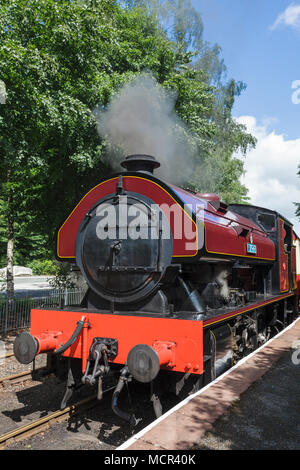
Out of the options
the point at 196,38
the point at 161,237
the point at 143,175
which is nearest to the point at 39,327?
the point at 161,237

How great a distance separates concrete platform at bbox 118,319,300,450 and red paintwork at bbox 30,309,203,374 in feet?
1.38

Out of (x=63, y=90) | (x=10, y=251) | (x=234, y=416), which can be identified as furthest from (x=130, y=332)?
(x=10, y=251)

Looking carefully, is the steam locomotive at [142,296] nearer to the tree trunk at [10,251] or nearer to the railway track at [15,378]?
the railway track at [15,378]

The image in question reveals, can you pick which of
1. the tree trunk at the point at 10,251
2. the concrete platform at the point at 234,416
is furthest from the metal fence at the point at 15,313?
the concrete platform at the point at 234,416

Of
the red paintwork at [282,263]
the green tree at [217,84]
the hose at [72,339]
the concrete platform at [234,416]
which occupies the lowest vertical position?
the concrete platform at [234,416]

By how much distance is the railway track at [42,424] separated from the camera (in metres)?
3.81

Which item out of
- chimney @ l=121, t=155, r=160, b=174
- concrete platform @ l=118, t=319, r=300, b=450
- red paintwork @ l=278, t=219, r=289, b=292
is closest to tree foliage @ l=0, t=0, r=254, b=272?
chimney @ l=121, t=155, r=160, b=174

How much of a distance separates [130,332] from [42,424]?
60.3 inches

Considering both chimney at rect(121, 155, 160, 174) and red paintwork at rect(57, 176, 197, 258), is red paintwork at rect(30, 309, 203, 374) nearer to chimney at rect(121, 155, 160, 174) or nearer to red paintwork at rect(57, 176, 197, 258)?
red paintwork at rect(57, 176, 197, 258)

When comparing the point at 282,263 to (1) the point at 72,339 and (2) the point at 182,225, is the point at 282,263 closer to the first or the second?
(2) the point at 182,225

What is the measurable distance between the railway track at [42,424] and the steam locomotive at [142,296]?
12.1 inches

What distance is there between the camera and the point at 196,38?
2125 cm

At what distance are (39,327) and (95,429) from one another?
Result: 140 cm
